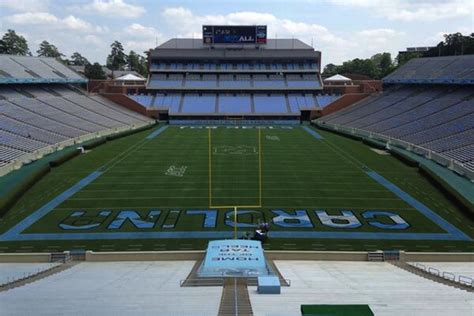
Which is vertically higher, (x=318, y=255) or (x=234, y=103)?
(x=234, y=103)

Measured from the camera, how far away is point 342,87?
218ft

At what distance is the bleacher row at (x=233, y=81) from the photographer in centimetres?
6756

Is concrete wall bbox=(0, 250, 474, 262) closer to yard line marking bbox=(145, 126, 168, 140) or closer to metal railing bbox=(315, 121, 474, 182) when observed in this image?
metal railing bbox=(315, 121, 474, 182)

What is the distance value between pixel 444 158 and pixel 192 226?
18848 mm

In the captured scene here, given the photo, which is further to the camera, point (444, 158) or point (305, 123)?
point (305, 123)

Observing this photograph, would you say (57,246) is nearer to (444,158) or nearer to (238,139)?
(444,158)

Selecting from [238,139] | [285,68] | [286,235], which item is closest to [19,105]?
[238,139]

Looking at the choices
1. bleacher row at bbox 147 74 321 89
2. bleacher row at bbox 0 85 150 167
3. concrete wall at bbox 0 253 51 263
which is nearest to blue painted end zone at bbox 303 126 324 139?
bleacher row at bbox 147 74 321 89

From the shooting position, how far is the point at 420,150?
1367 inches

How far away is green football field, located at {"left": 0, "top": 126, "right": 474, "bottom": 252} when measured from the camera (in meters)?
17.6

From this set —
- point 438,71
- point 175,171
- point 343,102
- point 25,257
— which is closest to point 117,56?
point 343,102

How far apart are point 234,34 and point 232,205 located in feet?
171

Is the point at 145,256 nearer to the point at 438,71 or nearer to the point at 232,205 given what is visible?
the point at 232,205

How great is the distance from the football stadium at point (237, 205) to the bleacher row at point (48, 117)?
247 mm
